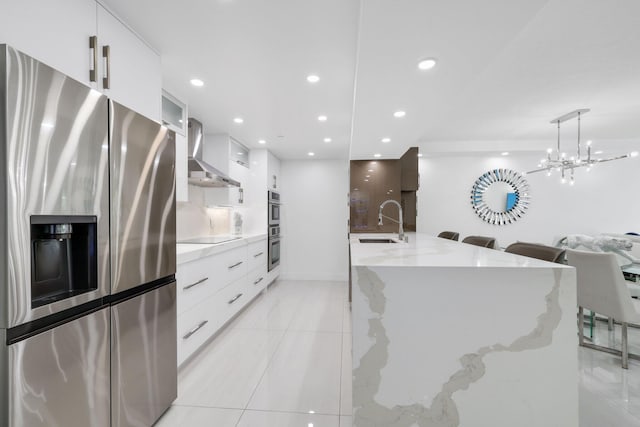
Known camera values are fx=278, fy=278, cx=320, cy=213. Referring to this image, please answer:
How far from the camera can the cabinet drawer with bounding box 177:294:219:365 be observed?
2050 mm

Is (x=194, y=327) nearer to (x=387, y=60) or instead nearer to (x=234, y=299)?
(x=234, y=299)

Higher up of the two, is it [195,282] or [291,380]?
[195,282]

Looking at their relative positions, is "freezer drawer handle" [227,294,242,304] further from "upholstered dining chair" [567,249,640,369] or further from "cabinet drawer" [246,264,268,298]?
"upholstered dining chair" [567,249,640,369]

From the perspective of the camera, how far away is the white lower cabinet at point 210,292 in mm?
2064

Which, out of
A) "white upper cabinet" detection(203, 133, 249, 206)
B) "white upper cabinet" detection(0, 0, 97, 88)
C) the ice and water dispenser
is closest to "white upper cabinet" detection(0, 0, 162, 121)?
"white upper cabinet" detection(0, 0, 97, 88)

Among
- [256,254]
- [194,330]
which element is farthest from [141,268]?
[256,254]

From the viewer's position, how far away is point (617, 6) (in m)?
1.65

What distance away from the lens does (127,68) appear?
5.34ft

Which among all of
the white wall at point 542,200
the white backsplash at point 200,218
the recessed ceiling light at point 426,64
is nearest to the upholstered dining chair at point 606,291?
the recessed ceiling light at point 426,64

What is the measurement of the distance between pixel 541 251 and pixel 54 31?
282cm

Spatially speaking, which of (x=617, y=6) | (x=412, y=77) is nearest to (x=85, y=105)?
(x=412, y=77)

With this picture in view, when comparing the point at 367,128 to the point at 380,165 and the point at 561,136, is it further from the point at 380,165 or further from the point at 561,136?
the point at 561,136

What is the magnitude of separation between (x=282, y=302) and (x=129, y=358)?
2.70 meters

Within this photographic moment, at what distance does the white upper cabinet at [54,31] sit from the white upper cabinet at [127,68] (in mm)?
68
